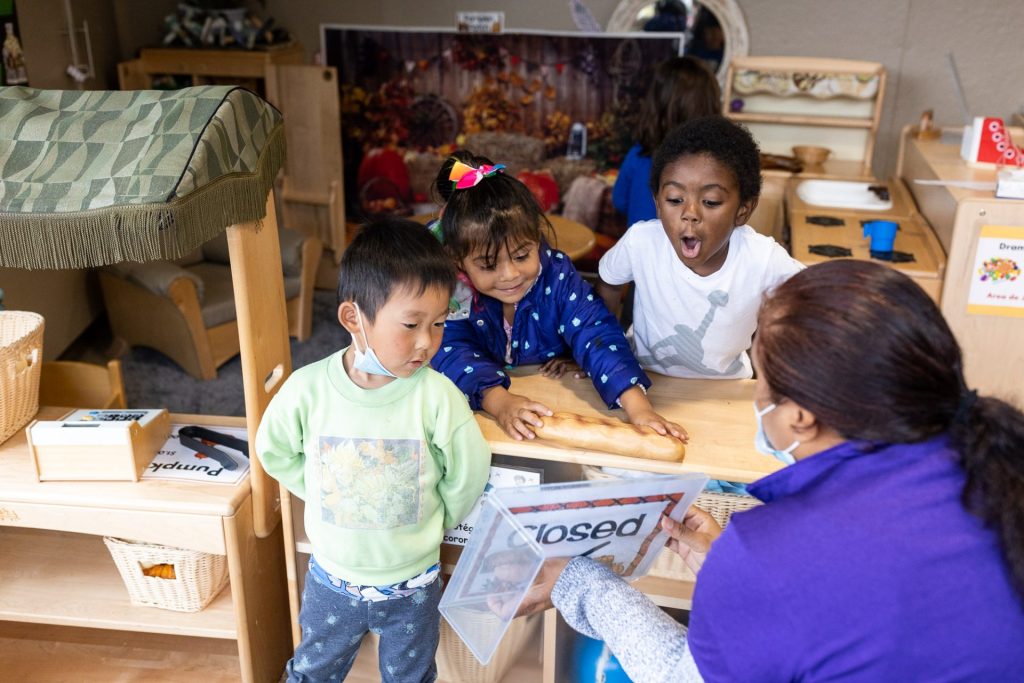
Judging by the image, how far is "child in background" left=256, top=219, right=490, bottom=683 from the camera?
173 cm

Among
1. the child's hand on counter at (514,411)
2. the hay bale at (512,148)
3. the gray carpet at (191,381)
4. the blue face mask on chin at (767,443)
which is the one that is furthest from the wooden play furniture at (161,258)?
the hay bale at (512,148)

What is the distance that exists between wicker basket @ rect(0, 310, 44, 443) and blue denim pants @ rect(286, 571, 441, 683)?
93 cm

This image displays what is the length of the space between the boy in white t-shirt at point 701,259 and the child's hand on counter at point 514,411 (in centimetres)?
44

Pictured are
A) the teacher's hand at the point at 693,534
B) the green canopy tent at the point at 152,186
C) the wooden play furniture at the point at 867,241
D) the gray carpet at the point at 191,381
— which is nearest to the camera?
the teacher's hand at the point at 693,534

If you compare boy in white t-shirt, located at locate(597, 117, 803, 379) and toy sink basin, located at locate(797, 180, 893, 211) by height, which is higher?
boy in white t-shirt, located at locate(597, 117, 803, 379)

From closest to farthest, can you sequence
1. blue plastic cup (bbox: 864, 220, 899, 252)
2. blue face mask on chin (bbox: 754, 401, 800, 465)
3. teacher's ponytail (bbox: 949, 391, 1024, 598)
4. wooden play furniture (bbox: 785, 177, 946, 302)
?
teacher's ponytail (bbox: 949, 391, 1024, 598) < blue face mask on chin (bbox: 754, 401, 800, 465) < wooden play furniture (bbox: 785, 177, 946, 302) < blue plastic cup (bbox: 864, 220, 899, 252)

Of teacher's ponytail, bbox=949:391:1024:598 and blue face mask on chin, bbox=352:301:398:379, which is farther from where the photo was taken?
blue face mask on chin, bbox=352:301:398:379

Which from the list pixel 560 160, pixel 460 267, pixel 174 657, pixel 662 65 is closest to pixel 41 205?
pixel 460 267

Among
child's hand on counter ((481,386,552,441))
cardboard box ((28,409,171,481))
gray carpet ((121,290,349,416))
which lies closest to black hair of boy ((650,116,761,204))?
child's hand on counter ((481,386,552,441))

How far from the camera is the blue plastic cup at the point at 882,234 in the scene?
327 cm

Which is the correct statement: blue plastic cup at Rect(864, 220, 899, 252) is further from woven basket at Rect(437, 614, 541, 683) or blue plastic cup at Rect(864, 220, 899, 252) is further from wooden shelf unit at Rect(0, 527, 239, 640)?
wooden shelf unit at Rect(0, 527, 239, 640)

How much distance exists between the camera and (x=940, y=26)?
4902 millimetres

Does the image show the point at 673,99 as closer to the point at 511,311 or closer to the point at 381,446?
the point at 511,311

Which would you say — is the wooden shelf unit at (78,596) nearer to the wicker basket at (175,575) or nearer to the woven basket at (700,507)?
the wicker basket at (175,575)
